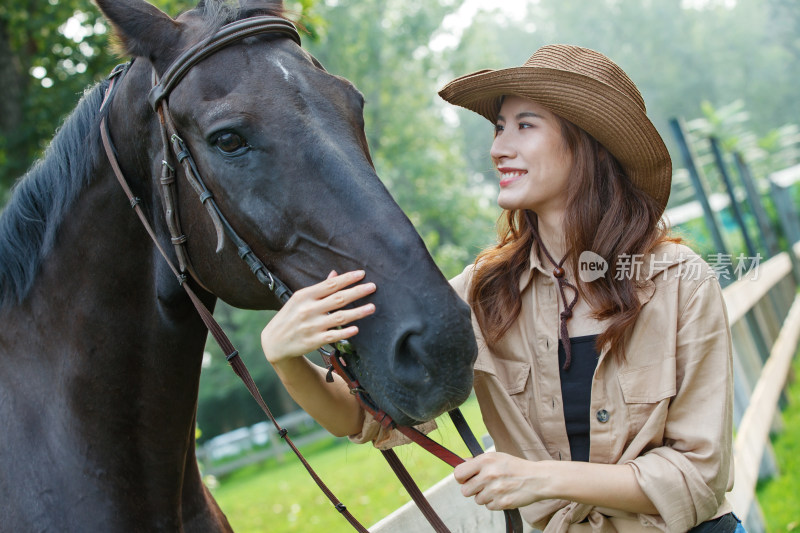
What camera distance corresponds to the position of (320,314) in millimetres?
1697

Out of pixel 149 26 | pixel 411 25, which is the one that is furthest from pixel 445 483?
pixel 411 25

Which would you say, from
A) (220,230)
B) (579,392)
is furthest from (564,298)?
(220,230)

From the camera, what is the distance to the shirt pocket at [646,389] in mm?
2086

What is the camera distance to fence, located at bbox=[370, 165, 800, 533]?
8.57ft

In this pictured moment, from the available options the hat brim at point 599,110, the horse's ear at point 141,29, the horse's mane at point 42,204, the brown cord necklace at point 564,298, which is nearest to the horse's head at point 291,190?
the horse's ear at point 141,29

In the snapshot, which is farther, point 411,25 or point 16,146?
point 411,25

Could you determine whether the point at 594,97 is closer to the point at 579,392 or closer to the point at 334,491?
the point at 579,392

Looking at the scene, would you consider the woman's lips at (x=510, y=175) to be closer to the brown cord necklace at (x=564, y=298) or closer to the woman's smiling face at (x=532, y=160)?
the woman's smiling face at (x=532, y=160)

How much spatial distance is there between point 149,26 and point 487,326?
1458 millimetres

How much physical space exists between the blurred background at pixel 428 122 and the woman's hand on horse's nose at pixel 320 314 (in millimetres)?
1093

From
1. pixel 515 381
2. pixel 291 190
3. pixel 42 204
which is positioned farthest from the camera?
pixel 515 381

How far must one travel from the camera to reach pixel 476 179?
4375 centimetres

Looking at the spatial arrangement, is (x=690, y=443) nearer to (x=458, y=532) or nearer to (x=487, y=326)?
(x=487, y=326)

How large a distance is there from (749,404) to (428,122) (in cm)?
1903
